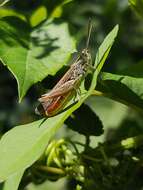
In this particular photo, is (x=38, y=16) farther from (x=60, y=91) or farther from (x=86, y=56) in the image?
(x=60, y=91)

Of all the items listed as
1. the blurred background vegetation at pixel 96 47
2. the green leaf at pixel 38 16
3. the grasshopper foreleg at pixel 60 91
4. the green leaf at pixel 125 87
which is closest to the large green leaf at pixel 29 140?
the green leaf at pixel 125 87

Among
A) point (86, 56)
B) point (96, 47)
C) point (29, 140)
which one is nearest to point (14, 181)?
point (29, 140)

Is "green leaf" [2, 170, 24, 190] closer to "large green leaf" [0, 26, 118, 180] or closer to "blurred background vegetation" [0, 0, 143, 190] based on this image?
"large green leaf" [0, 26, 118, 180]

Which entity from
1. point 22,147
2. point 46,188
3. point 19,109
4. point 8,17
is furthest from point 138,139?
point 19,109

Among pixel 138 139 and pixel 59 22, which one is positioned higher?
pixel 59 22

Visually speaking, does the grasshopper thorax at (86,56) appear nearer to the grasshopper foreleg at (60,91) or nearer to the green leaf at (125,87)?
the grasshopper foreleg at (60,91)

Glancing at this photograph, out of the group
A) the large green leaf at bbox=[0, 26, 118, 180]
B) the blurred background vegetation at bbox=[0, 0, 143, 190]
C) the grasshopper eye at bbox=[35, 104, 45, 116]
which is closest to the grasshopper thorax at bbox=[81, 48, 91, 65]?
the grasshopper eye at bbox=[35, 104, 45, 116]

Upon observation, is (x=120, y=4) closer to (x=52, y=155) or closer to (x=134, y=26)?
(x=134, y=26)
